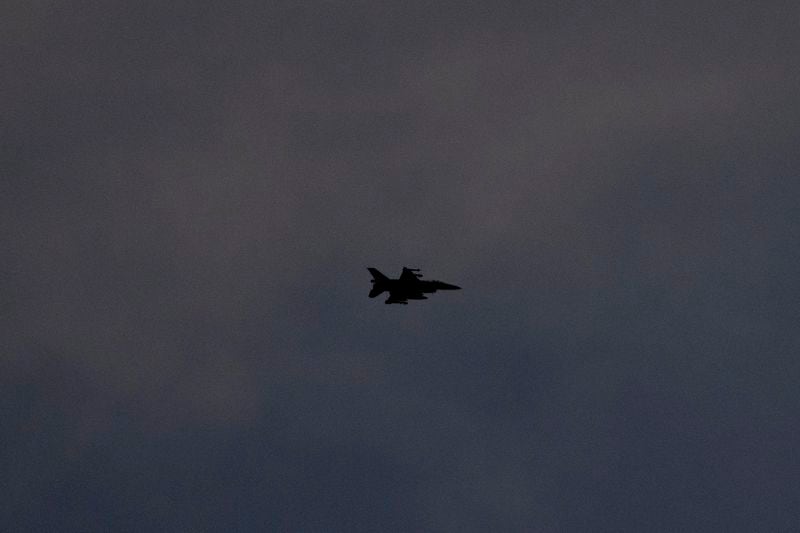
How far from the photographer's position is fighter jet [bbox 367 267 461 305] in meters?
97.2

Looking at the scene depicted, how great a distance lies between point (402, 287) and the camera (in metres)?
97.7

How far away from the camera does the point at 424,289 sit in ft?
326

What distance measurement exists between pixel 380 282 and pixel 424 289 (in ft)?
18.4

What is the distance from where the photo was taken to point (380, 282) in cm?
9869

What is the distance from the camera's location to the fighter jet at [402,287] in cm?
9719
